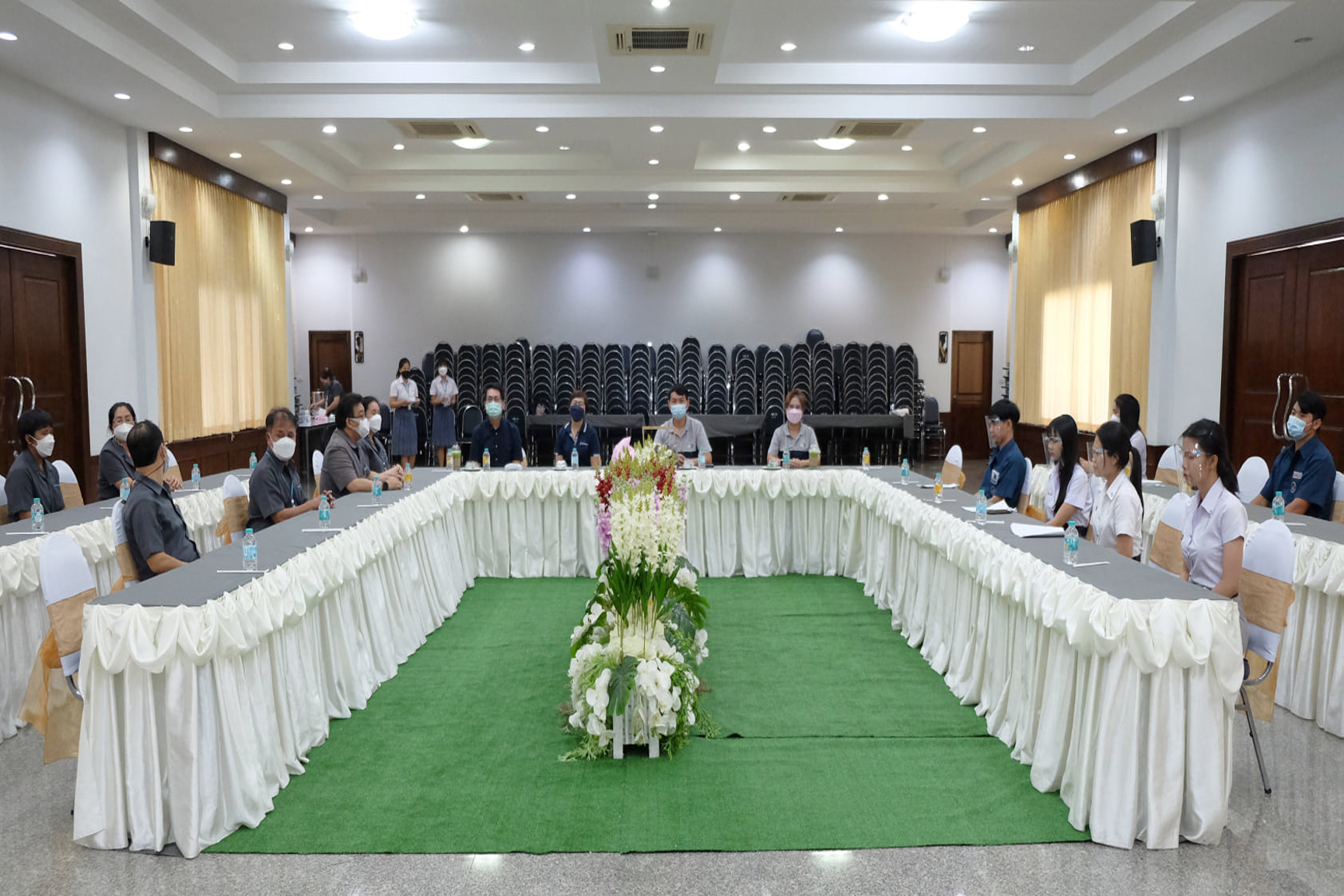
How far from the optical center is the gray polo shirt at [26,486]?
5422 millimetres

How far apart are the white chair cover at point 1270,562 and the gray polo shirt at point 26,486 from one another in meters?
6.04

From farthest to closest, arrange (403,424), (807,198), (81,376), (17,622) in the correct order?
(807,198), (403,424), (81,376), (17,622)

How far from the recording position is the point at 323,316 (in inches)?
682

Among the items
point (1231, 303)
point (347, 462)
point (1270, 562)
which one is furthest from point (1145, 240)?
point (347, 462)

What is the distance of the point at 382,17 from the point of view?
7.13 meters

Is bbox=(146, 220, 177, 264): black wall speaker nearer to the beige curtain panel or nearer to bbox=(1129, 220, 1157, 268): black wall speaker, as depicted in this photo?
the beige curtain panel

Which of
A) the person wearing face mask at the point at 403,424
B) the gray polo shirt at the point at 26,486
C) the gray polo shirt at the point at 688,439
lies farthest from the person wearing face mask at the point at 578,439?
the person wearing face mask at the point at 403,424

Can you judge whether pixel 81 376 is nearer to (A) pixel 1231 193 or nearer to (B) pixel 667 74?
(B) pixel 667 74

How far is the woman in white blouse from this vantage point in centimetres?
441

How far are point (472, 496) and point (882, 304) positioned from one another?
11.7m

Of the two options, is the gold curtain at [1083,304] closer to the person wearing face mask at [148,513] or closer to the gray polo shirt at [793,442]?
the gray polo shirt at [793,442]

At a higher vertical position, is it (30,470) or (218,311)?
(218,311)

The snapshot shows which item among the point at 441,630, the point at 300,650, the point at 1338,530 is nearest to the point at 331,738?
the point at 300,650

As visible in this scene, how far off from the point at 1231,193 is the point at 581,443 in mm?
6142
